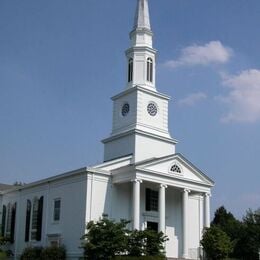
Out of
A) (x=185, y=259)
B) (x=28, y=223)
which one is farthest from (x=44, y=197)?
(x=185, y=259)

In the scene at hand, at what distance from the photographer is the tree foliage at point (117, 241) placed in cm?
3509

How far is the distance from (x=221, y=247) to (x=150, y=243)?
6.46m

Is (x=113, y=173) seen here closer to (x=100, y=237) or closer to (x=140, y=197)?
(x=140, y=197)

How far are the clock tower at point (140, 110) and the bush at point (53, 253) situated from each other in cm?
957

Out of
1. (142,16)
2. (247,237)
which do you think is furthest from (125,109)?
(247,237)

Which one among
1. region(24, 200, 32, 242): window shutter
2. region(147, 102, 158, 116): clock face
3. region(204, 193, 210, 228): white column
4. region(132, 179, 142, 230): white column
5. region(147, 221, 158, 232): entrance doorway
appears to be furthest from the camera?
region(24, 200, 32, 242): window shutter

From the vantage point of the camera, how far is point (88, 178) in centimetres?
4003

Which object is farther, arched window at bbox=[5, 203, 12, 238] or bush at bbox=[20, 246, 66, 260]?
arched window at bbox=[5, 203, 12, 238]

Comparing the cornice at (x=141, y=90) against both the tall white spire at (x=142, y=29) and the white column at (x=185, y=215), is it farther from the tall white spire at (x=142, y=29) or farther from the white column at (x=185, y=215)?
the white column at (x=185, y=215)

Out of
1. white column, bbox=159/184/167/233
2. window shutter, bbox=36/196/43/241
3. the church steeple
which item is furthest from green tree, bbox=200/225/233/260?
the church steeple

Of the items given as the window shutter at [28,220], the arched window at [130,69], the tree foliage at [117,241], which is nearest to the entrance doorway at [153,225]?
the tree foliage at [117,241]

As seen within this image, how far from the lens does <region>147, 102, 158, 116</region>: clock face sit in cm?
4617

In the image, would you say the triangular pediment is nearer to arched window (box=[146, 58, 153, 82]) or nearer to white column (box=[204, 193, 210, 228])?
white column (box=[204, 193, 210, 228])

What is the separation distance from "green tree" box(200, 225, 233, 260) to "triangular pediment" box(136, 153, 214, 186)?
15.5 ft
